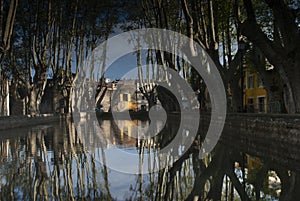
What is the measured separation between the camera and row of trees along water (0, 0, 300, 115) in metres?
13.5

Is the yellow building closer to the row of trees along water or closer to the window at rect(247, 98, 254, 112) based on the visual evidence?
the window at rect(247, 98, 254, 112)

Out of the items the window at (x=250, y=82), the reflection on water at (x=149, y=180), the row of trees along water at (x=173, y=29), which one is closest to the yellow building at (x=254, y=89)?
the window at (x=250, y=82)

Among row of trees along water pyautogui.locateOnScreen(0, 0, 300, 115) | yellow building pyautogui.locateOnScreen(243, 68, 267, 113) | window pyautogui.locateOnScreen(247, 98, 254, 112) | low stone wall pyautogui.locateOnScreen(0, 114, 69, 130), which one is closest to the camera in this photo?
row of trees along water pyautogui.locateOnScreen(0, 0, 300, 115)

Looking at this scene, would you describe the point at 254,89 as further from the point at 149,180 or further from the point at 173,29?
the point at 149,180

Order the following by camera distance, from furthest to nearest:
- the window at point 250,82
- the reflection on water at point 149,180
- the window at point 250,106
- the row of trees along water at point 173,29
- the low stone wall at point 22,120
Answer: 1. the window at point 250,82
2. the window at point 250,106
3. the low stone wall at point 22,120
4. the row of trees along water at point 173,29
5. the reflection on water at point 149,180

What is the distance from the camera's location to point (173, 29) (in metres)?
27.8

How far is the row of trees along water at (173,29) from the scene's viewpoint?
13.5 m

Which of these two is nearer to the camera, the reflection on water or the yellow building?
the reflection on water

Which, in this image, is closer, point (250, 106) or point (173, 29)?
point (173, 29)

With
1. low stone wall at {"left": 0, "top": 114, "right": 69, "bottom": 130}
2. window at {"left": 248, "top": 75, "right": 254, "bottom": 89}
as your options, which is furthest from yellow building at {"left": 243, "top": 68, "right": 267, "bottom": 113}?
low stone wall at {"left": 0, "top": 114, "right": 69, "bottom": 130}

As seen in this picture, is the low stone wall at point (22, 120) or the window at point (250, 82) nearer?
the low stone wall at point (22, 120)

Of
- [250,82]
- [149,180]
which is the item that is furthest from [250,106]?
[149,180]

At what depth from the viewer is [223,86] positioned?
18828 millimetres

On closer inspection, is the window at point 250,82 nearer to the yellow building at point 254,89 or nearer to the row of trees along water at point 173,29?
the yellow building at point 254,89
